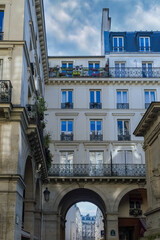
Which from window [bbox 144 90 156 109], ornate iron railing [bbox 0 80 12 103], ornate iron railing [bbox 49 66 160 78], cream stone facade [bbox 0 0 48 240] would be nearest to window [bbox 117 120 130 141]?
window [bbox 144 90 156 109]

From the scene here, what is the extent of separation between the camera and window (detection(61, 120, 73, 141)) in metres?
31.6

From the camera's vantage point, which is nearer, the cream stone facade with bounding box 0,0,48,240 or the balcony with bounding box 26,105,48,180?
the cream stone facade with bounding box 0,0,48,240

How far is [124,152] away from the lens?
1224 inches

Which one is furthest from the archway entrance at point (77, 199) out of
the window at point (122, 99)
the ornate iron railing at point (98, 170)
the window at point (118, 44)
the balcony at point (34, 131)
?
the balcony at point (34, 131)

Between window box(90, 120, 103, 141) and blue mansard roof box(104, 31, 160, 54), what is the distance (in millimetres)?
7323

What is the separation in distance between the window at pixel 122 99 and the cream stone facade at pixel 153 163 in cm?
1532

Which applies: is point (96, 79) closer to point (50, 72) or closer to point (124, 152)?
point (50, 72)

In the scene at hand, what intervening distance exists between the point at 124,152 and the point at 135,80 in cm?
656

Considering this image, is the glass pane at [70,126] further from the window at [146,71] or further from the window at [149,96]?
the window at [146,71]

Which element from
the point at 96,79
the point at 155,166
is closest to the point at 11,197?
the point at 155,166

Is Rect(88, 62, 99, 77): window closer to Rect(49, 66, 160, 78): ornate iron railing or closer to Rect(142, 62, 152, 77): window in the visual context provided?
Rect(49, 66, 160, 78): ornate iron railing

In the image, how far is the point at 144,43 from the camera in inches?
1401

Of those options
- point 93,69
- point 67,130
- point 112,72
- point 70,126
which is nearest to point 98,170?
point 67,130

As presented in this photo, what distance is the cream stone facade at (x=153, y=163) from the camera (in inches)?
584
